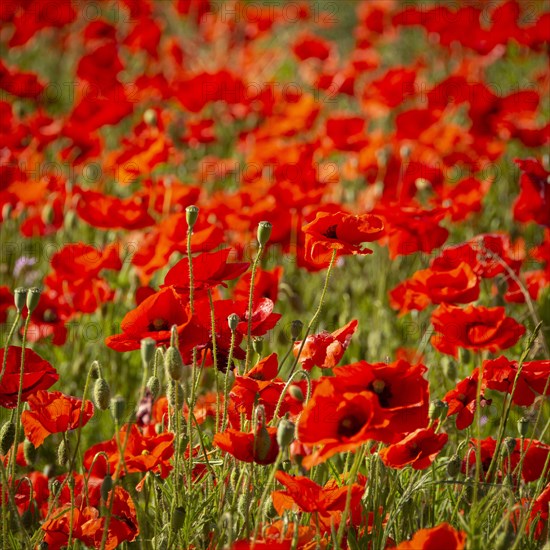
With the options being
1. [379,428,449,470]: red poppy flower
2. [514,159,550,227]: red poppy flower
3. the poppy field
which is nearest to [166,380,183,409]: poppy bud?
the poppy field

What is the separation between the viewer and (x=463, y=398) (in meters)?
1.82

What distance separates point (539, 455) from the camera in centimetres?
190

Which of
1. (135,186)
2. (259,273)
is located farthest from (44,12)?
(259,273)

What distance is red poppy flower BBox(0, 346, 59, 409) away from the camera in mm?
1779

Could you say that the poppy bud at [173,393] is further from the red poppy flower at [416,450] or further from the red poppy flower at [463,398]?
the red poppy flower at [463,398]

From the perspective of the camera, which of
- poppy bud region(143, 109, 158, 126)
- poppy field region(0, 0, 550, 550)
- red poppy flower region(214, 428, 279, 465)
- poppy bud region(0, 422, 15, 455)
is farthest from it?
poppy bud region(143, 109, 158, 126)

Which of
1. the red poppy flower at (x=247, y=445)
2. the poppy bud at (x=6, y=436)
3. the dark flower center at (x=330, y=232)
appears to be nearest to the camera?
the red poppy flower at (x=247, y=445)

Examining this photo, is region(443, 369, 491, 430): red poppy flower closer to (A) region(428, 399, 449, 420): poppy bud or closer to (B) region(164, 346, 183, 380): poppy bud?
(A) region(428, 399, 449, 420): poppy bud

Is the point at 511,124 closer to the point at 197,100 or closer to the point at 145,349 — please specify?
the point at 197,100

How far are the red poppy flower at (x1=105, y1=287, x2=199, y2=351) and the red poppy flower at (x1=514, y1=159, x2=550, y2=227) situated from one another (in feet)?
4.06

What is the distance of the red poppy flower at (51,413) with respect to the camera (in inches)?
69.6

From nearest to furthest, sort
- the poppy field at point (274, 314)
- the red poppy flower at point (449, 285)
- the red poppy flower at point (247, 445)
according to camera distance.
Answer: the red poppy flower at point (247, 445) < the poppy field at point (274, 314) < the red poppy flower at point (449, 285)

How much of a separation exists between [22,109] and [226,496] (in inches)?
118

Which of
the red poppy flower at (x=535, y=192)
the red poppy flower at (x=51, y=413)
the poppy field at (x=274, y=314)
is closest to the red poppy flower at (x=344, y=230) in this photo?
the poppy field at (x=274, y=314)
